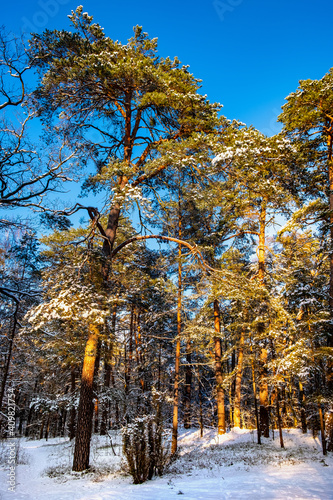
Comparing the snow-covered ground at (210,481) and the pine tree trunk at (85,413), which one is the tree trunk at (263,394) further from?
the pine tree trunk at (85,413)

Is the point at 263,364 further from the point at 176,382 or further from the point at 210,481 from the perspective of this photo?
the point at 210,481

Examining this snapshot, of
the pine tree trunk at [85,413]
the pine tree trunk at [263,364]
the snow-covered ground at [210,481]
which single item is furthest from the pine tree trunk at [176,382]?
the pine tree trunk at [85,413]

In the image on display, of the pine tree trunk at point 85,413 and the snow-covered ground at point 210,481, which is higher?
the pine tree trunk at point 85,413

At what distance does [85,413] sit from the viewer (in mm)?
7395

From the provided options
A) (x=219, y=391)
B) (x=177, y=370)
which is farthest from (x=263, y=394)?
(x=177, y=370)

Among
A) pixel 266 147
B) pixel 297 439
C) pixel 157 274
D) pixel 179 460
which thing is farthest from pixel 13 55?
pixel 297 439

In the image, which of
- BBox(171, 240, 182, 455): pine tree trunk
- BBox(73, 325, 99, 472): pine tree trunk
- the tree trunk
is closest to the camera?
BBox(73, 325, 99, 472): pine tree trunk

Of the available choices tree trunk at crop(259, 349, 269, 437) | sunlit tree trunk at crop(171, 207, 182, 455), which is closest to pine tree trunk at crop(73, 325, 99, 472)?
sunlit tree trunk at crop(171, 207, 182, 455)

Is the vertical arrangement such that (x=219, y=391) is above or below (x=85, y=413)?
below

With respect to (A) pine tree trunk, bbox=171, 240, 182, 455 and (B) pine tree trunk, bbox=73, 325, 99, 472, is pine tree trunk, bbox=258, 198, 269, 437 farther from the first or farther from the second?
(B) pine tree trunk, bbox=73, 325, 99, 472

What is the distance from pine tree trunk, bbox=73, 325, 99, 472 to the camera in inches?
286

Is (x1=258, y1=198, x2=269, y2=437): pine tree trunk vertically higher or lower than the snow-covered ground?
higher

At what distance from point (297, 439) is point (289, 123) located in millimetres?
14591

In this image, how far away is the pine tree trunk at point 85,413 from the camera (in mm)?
7266
